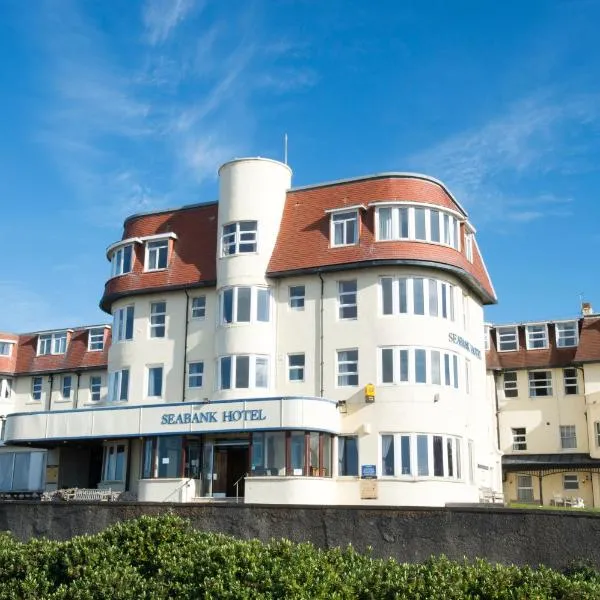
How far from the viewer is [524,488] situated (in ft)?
171

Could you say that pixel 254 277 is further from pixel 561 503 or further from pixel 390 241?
pixel 561 503

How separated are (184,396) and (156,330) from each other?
353cm

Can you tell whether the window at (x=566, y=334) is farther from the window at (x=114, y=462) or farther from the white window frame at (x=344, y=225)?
the window at (x=114, y=462)

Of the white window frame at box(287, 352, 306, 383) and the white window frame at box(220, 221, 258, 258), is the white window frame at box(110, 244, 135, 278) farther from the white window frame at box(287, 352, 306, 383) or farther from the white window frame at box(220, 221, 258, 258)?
the white window frame at box(287, 352, 306, 383)

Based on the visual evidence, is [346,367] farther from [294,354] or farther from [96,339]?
[96,339]

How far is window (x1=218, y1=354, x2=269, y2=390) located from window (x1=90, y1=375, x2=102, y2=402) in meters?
18.8

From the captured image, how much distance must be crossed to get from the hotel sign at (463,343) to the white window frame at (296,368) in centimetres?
589

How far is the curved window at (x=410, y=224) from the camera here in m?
34.5

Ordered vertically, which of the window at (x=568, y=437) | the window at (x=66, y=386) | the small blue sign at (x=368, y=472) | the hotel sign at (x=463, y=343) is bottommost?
the small blue sign at (x=368, y=472)

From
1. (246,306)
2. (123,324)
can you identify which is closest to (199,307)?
(246,306)

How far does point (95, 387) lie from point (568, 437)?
2807 cm

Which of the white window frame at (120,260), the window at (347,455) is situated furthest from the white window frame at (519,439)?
the white window frame at (120,260)

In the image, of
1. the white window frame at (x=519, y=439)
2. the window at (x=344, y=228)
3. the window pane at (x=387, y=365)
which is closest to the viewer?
the window pane at (x=387, y=365)

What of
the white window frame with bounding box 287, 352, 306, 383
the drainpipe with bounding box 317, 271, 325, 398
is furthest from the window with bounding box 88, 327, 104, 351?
the drainpipe with bounding box 317, 271, 325, 398
